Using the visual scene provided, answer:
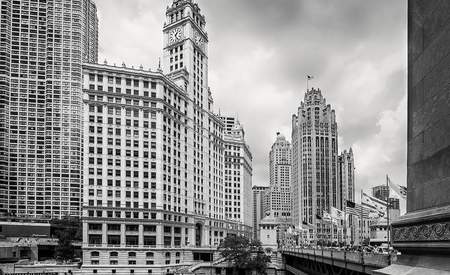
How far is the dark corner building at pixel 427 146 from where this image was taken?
769 cm

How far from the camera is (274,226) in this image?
6412 inches

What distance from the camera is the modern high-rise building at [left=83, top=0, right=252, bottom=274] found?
3807 inches

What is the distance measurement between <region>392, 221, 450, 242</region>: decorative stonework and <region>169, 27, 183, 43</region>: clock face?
122 meters

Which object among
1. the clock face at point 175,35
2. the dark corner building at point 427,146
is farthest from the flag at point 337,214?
the clock face at point 175,35

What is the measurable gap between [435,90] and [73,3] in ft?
606

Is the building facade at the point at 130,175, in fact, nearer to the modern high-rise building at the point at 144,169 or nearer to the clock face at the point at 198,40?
the modern high-rise building at the point at 144,169

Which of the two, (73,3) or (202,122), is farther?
(73,3)

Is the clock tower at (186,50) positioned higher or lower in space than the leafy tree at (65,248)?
higher

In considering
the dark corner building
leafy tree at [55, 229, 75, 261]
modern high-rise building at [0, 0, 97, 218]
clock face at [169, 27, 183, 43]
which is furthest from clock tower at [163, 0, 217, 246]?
the dark corner building

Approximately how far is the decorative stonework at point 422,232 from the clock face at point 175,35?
122 meters

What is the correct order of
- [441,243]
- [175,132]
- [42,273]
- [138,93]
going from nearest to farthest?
[441,243] → [42,273] → [138,93] → [175,132]

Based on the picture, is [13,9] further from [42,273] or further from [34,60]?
[42,273]

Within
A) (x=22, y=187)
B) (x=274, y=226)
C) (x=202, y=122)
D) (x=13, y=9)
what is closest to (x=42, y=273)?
(x=202, y=122)

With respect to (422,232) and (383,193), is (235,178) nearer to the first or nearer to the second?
(383,193)
